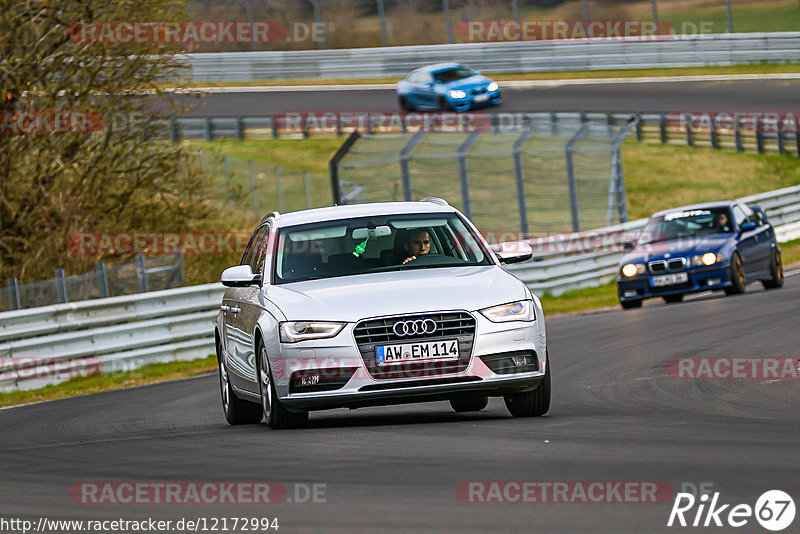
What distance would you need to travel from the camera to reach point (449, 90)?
42781mm

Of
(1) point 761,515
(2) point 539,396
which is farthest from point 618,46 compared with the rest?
(1) point 761,515

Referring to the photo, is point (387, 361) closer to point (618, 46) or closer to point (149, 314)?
point (149, 314)

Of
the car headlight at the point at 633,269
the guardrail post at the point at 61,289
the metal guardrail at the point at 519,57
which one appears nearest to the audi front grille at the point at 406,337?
the guardrail post at the point at 61,289

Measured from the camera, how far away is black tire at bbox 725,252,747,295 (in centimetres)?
2074

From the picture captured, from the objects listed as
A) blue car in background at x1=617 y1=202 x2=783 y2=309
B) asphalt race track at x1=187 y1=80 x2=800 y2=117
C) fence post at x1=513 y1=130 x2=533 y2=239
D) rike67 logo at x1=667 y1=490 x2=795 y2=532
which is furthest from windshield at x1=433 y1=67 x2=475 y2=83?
rike67 logo at x1=667 y1=490 x2=795 y2=532

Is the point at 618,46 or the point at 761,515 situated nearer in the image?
the point at 761,515

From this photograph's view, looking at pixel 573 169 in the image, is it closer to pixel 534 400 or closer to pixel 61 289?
pixel 61 289

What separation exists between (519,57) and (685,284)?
3032cm

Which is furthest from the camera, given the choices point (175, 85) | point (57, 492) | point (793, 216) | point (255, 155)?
point (255, 155)

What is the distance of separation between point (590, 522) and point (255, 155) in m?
39.1

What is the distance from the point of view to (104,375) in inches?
725

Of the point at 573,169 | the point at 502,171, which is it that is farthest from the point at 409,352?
the point at 502,171

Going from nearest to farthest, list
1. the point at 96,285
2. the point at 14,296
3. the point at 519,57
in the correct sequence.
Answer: the point at 14,296, the point at 96,285, the point at 519,57

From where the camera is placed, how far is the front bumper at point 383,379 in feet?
29.8
